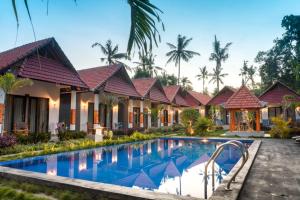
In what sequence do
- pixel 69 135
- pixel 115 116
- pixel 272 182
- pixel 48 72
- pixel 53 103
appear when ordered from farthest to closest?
1. pixel 115 116
2. pixel 53 103
3. pixel 69 135
4. pixel 48 72
5. pixel 272 182

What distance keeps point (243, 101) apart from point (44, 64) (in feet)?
48.9

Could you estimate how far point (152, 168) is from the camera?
9.07m

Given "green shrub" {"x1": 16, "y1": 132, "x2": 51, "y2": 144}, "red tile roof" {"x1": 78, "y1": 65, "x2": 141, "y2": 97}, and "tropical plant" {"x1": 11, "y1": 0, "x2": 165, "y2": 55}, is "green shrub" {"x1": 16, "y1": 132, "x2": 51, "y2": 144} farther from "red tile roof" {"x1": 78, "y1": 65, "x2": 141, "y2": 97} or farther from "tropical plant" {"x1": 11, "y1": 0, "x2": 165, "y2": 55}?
"tropical plant" {"x1": 11, "y1": 0, "x2": 165, "y2": 55}

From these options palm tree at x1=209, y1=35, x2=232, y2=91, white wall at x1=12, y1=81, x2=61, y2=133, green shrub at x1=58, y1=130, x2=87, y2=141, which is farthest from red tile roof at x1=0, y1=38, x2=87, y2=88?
palm tree at x1=209, y1=35, x2=232, y2=91

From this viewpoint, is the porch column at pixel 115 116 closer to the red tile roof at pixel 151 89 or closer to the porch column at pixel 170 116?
the red tile roof at pixel 151 89

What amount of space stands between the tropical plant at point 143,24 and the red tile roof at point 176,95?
27.5 metres

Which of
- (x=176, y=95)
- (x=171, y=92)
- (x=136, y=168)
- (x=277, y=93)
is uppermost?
(x=171, y=92)

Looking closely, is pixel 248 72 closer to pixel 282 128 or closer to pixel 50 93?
pixel 282 128

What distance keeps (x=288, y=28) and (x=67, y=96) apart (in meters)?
20.8

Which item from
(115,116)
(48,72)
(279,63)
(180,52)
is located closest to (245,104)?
(115,116)

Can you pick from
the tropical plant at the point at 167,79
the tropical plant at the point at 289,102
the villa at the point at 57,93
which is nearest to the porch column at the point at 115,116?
the villa at the point at 57,93

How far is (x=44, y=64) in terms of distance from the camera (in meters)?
13.9

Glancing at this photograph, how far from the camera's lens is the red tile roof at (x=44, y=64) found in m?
A: 12.3

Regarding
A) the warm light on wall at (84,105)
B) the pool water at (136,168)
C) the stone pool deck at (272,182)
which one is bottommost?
the pool water at (136,168)
